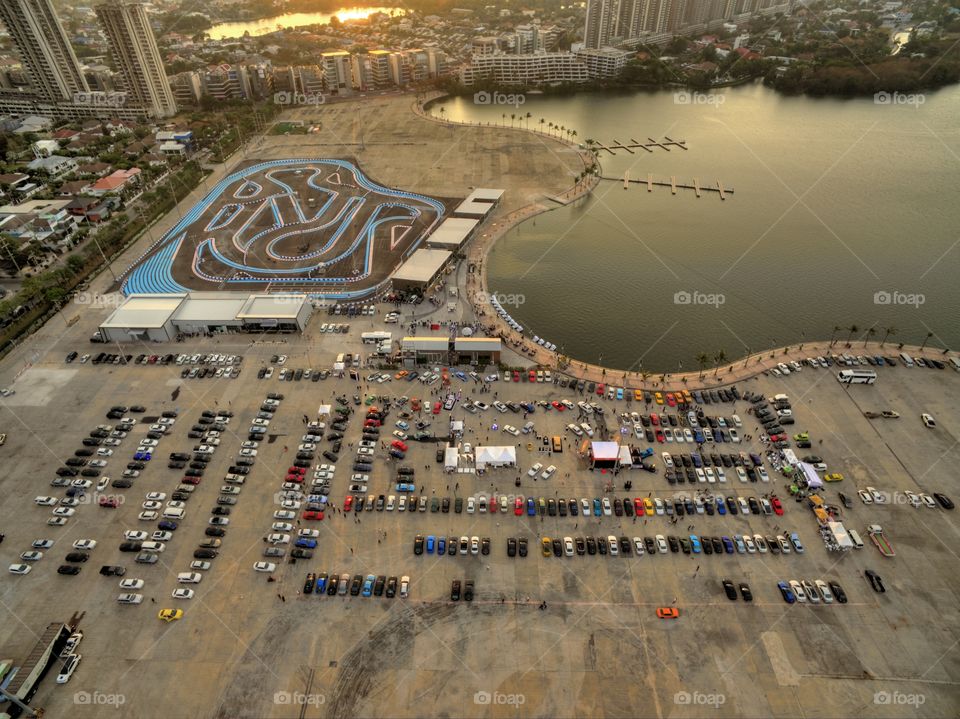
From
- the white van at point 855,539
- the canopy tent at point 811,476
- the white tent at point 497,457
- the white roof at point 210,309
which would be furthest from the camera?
the white roof at point 210,309

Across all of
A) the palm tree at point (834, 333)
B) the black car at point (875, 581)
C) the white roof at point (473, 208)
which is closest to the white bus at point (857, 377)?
the palm tree at point (834, 333)

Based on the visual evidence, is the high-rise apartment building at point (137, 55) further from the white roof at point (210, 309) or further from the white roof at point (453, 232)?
the white roof at point (453, 232)

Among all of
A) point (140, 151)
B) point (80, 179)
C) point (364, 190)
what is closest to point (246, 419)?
point (364, 190)

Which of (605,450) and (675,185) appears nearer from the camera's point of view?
(605,450)

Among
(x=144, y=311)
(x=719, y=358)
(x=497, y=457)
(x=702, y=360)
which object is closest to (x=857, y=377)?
(x=719, y=358)

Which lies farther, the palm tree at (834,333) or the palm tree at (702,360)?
the palm tree at (834,333)

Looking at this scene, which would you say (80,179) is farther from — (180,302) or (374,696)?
(374,696)

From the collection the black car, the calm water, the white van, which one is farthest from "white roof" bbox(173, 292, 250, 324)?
the black car

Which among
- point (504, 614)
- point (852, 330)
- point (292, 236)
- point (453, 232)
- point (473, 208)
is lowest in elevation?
point (504, 614)

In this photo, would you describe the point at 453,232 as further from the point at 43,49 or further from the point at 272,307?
the point at 43,49
